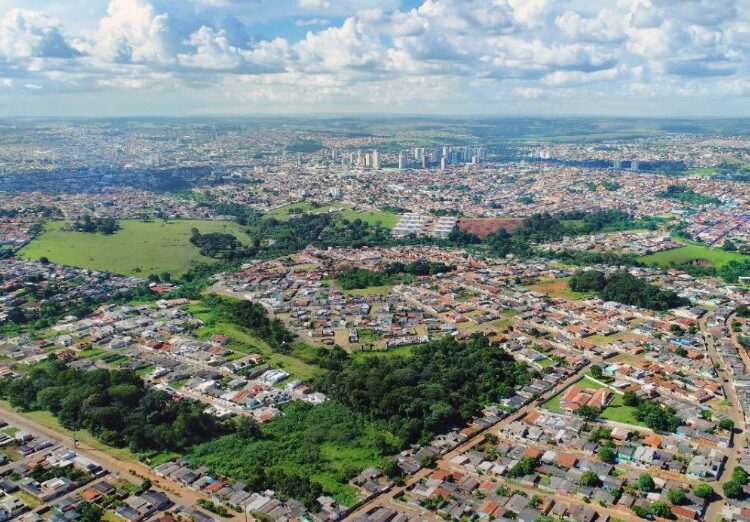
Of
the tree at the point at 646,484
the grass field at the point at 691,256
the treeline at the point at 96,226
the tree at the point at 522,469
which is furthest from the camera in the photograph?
the treeline at the point at 96,226

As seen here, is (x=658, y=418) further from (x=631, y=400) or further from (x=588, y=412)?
(x=588, y=412)

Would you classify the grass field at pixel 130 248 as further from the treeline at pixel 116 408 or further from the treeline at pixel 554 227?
the treeline at pixel 554 227

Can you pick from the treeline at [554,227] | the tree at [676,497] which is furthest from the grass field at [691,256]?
the tree at [676,497]

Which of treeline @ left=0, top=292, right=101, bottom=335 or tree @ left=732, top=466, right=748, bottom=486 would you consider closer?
tree @ left=732, top=466, right=748, bottom=486

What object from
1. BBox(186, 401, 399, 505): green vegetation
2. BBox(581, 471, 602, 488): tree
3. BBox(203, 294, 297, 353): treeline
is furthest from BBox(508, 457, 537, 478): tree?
BBox(203, 294, 297, 353): treeline

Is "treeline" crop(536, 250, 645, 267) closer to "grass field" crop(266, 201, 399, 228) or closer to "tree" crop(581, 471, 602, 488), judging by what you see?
"grass field" crop(266, 201, 399, 228)

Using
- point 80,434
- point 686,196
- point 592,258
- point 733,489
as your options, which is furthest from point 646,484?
point 686,196

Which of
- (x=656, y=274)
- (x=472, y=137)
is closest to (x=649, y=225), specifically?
(x=656, y=274)
